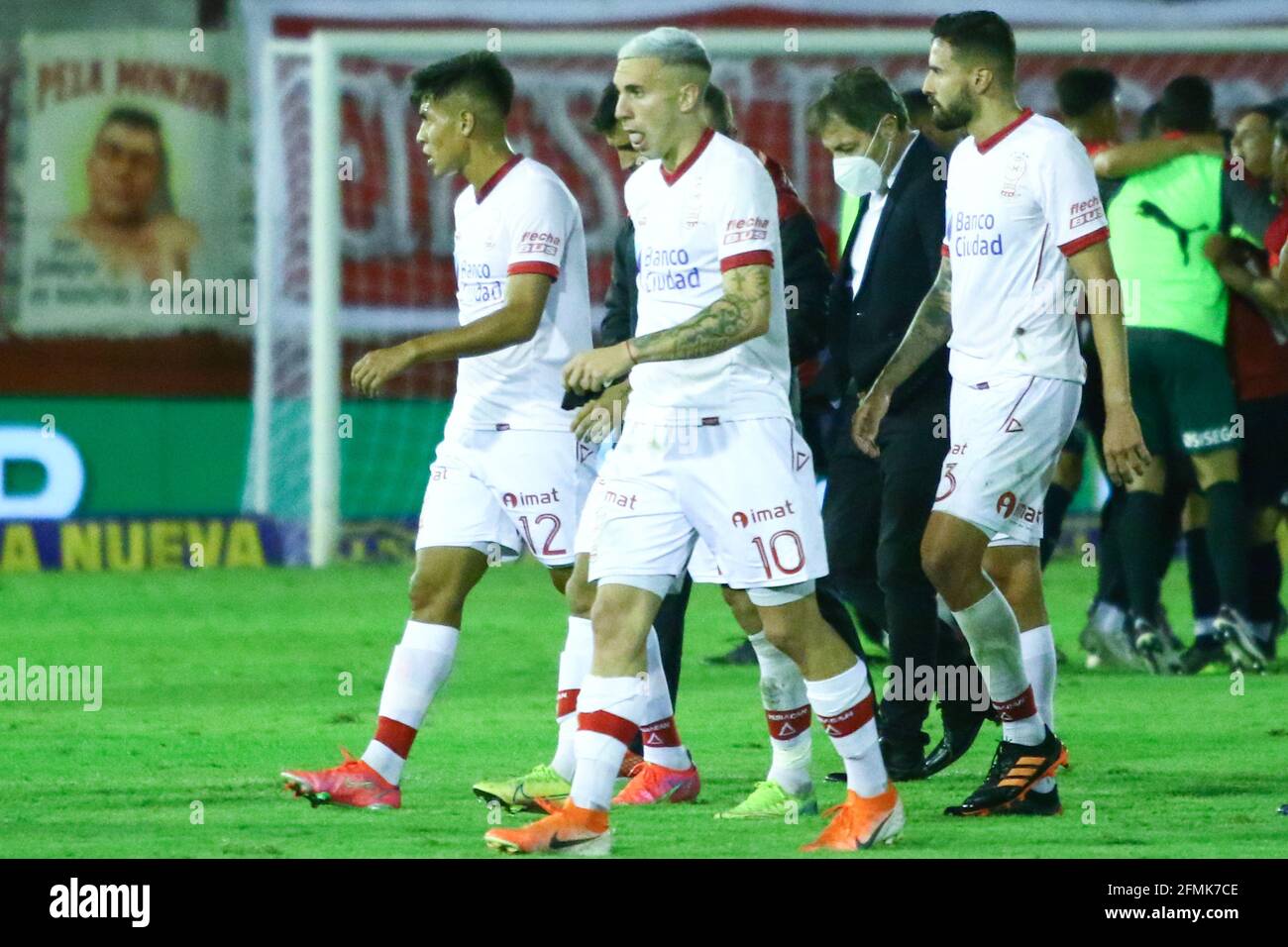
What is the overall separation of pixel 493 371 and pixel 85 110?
10.9 metres

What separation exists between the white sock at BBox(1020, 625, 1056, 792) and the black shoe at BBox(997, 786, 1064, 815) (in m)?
0.26

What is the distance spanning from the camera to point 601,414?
6293 millimetres

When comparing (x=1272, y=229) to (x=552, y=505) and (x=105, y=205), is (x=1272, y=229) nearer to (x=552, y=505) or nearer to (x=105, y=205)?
(x=552, y=505)

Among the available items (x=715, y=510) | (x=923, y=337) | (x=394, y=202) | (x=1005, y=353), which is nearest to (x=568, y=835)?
(x=715, y=510)

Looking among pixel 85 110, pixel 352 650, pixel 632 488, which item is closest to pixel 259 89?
pixel 85 110

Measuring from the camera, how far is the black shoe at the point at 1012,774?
6.41 m

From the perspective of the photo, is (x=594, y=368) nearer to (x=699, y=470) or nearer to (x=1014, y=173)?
(x=699, y=470)

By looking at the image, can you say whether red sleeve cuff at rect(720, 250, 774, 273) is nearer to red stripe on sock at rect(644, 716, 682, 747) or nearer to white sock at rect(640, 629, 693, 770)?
white sock at rect(640, 629, 693, 770)

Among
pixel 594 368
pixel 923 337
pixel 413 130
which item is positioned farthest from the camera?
pixel 413 130

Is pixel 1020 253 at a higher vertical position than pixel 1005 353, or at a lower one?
higher

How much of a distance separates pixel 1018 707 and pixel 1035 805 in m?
0.26

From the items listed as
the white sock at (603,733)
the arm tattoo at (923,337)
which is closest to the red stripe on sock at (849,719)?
the white sock at (603,733)

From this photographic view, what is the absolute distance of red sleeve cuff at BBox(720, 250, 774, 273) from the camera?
5609mm

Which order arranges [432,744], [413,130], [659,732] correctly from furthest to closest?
[413,130] → [432,744] → [659,732]
